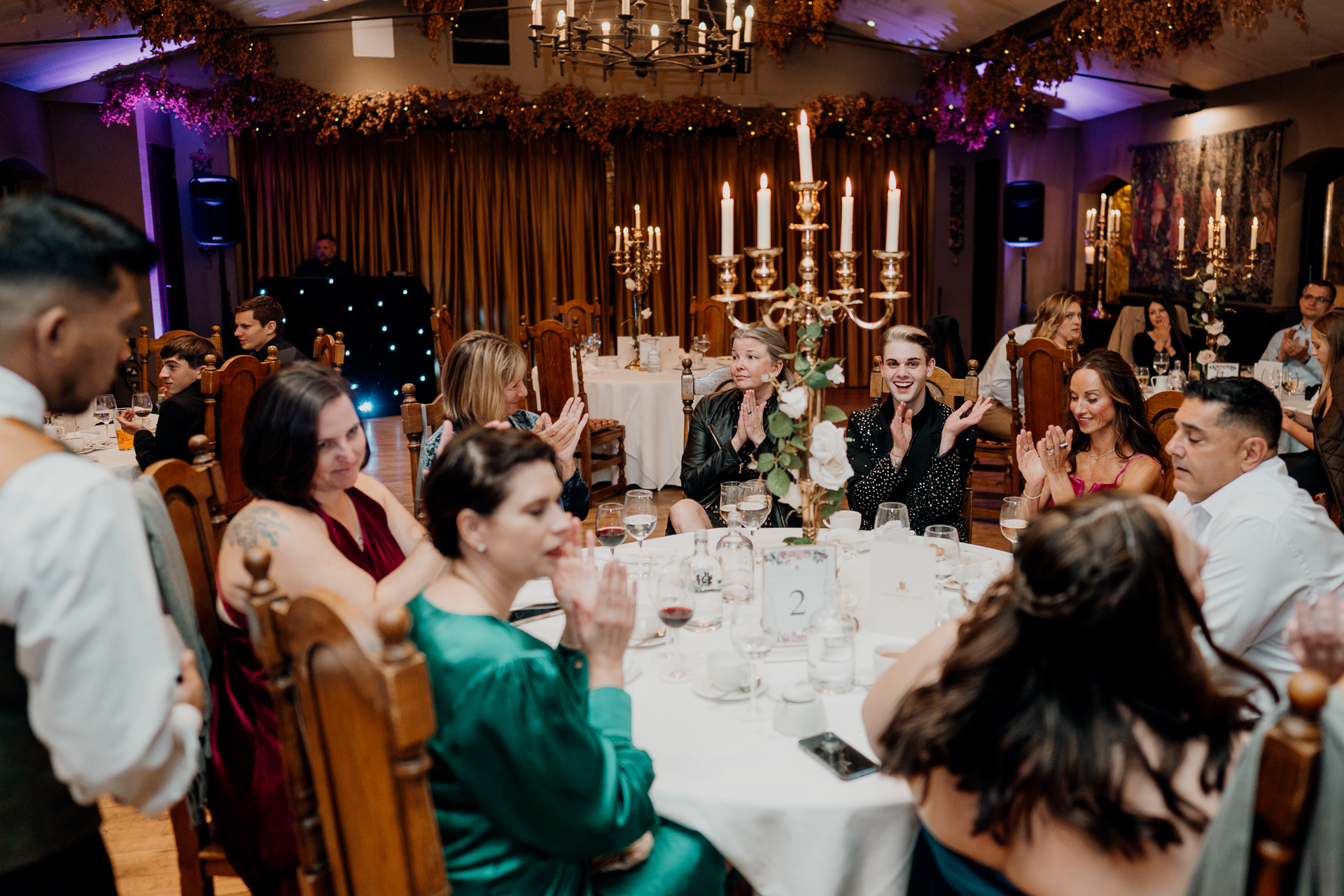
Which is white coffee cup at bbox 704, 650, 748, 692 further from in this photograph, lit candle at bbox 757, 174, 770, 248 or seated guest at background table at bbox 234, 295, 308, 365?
seated guest at background table at bbox 234, 295, 308, 365

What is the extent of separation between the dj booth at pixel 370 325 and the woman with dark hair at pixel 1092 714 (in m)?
7.97

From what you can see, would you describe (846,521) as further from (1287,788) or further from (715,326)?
(715,326)

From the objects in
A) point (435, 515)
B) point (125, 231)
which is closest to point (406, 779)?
point (435, 515)

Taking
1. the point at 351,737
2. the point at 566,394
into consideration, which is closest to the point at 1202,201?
the point at 566,394

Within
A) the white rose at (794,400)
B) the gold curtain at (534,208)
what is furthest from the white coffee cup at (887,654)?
the gold curtain at (534,208)

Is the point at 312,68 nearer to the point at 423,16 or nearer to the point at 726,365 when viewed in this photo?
the point at 423,16

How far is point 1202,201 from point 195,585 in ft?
30.0

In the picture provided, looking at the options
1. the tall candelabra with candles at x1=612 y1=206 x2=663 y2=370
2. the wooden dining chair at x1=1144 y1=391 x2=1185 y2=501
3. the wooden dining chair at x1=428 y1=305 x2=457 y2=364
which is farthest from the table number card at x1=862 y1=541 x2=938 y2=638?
the wooden dining chair at x1=428 y1=305 x2=457 y2=364

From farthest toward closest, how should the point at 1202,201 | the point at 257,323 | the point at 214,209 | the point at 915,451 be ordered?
the point at 214,209 < the point at 1202,201 < the point at 257,323 < the point at 915,451

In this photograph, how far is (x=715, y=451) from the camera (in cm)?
368

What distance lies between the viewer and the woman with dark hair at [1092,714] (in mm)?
1173

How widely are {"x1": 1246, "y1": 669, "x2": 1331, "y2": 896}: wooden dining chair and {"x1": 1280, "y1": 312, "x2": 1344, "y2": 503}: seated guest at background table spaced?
3994 mm

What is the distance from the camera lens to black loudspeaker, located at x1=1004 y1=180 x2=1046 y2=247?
33.0ft

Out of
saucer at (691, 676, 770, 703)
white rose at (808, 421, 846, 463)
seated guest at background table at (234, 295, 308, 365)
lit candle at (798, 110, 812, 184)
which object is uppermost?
lit candle at (798, 110, 812, 184)
